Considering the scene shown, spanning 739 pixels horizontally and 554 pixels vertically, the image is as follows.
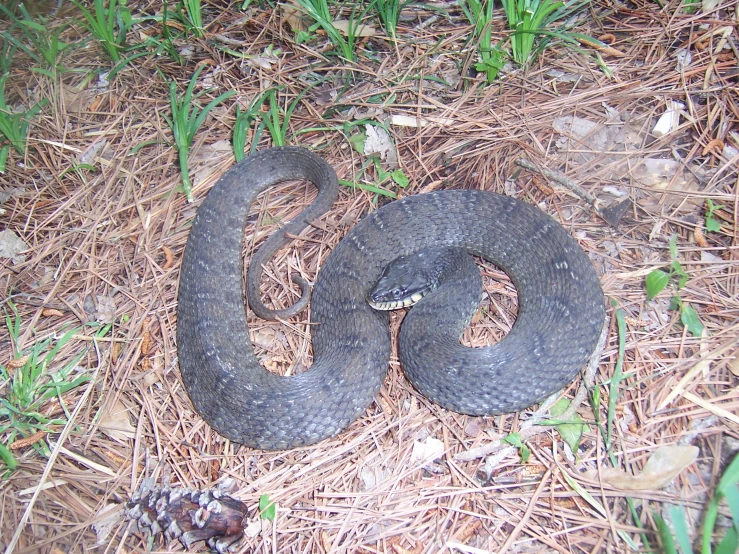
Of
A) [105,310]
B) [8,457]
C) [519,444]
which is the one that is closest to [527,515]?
[519,444]

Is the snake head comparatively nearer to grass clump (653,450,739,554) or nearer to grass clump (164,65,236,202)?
grass clump (164,65,236,202)

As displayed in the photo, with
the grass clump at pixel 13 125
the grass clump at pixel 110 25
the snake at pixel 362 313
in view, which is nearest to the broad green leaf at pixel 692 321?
the snake at pixel 362 313

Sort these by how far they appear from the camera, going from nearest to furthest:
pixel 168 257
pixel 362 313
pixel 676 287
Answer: pixel 676 287
pixel 362 313
pixel 168 257

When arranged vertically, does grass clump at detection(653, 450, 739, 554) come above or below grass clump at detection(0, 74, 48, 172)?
below

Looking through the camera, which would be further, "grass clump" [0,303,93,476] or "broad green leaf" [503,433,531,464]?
"grass clump" [0,303,93,476]

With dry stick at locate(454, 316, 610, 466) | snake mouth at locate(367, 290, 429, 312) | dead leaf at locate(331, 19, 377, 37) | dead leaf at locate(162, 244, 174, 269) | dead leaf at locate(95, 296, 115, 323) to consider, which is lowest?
dry stick at locate(454, 316, 610, 466)

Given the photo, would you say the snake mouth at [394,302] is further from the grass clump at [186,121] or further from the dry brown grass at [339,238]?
the grass clump at [186,121]

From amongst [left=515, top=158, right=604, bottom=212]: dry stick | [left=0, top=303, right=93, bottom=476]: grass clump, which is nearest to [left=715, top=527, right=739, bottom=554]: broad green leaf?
[left=515, top=158, right=604, bottom=212]: dry stick

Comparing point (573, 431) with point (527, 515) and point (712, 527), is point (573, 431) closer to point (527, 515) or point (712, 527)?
point (527, 515)
